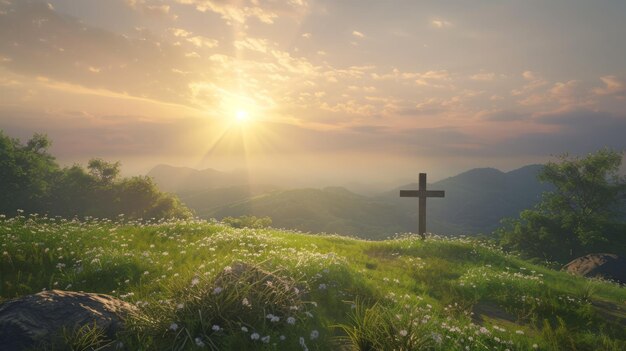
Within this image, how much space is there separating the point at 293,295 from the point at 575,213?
60317 mm

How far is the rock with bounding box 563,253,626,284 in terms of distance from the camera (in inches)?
1041

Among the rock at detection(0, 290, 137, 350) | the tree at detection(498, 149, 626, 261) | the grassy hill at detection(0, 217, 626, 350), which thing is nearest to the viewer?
the rock at detection(0, 290, 137, 350)

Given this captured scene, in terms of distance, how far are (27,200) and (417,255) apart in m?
63.7

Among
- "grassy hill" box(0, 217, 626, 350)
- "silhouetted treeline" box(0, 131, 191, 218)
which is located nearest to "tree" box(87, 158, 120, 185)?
"silhouetted treeline" box(0, 131, 191, 218)

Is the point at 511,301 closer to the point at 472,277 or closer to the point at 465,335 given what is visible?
the point at 472,277

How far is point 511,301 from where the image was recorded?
→ 1255cm

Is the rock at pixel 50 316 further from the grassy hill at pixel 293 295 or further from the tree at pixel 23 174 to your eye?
the tree at pixel 23 174

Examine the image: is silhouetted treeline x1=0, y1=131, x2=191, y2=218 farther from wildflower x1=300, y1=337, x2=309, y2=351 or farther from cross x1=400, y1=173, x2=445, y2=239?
wildflower x1=300, y1=337, x2=309, y2=351

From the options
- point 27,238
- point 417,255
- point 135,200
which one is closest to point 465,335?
point 417,255

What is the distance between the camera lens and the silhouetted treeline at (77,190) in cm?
5800

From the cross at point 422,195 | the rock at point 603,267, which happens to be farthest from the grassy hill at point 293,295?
the rock at point 603,267

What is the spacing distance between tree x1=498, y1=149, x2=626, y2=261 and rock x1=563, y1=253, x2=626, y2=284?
1072 inches

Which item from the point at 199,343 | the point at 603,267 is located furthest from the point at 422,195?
the point at 199,343

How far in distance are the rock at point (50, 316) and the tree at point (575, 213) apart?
59822 millimetres
